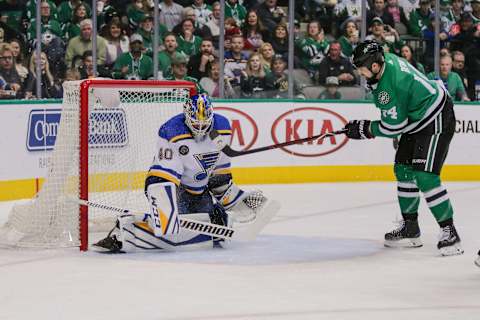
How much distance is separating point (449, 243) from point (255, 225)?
1.01 meters

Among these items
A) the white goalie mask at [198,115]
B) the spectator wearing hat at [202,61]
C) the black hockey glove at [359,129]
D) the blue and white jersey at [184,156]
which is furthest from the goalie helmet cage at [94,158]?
Result: the spectator wearing hat at [202,61]

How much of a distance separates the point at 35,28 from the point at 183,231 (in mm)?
3681

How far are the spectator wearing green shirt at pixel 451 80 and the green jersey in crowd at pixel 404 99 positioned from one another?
15.2 ft

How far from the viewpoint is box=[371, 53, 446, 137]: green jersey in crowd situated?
5605mm

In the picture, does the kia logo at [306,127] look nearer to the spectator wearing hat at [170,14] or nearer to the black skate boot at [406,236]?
the spectator wearing hat at [170,14]

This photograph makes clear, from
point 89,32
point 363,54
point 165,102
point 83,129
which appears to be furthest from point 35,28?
point 363,54

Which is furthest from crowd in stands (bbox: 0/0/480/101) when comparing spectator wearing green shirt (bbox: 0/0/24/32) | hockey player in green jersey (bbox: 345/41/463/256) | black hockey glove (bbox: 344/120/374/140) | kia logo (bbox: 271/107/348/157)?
hockey player in green jersey (bbox: 345/41/463/256)

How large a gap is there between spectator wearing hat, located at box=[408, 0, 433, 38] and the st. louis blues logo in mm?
5030

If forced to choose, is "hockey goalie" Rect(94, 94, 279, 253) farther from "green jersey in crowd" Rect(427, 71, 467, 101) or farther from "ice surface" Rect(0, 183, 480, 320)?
"green jersey in crowd" Rect(427, 71, 467, 101)

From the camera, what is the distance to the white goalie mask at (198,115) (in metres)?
5.58

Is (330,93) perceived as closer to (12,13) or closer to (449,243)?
(12,13)

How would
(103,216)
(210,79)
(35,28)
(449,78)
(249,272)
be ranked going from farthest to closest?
(449,78) → (210,79) → (35,28) → (103,216) → (249,272)

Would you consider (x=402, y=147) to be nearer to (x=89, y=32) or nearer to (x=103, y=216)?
(x=103, y=216)

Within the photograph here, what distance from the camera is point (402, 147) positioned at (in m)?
5.88
